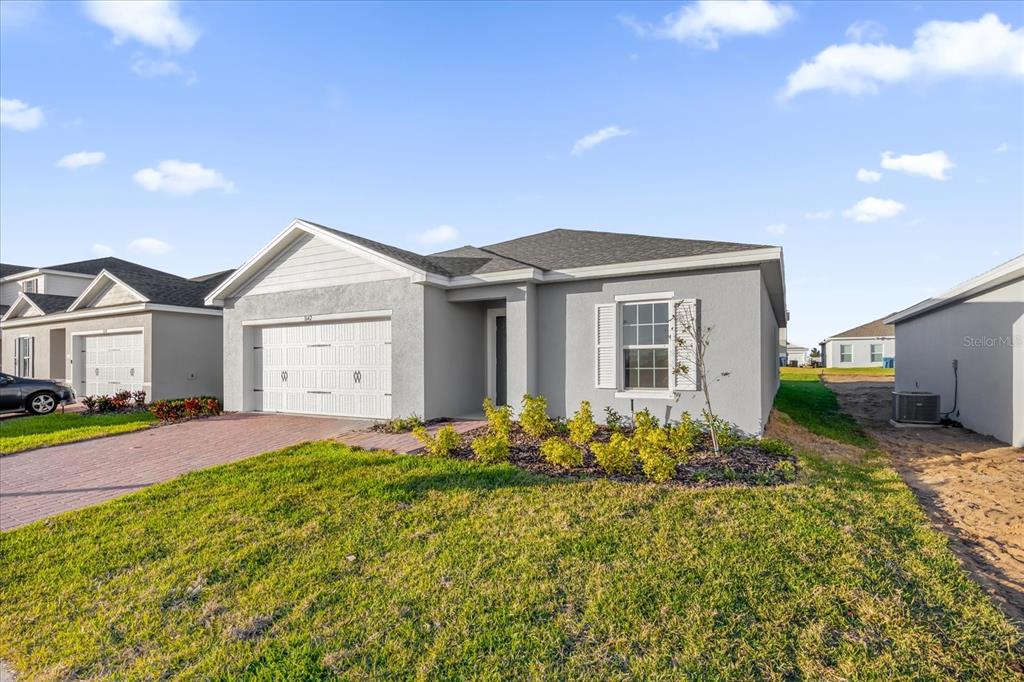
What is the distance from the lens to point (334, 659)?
2891 mm

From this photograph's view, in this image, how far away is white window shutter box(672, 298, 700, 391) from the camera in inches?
346

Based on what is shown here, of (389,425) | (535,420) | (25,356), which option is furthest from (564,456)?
(25,356)

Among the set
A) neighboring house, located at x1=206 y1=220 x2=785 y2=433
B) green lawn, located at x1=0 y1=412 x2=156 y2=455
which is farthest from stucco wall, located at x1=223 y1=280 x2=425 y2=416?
green lawn, located at x1=0 y1=412 x2=156 y2=455

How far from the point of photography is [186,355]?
15.3 metres

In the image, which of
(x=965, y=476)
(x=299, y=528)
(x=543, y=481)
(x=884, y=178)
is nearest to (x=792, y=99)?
(x=884, y=178)

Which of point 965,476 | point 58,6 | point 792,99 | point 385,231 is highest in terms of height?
point 58,6

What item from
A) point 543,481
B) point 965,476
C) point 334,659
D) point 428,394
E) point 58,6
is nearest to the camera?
point 334,659

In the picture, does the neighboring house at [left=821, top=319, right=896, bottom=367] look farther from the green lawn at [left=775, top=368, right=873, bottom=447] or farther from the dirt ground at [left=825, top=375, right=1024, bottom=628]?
the dirt ground at [left=825, top=375, right=1024, bottom=628]

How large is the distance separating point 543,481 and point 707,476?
6.94 ft

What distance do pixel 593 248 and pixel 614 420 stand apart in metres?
3.97

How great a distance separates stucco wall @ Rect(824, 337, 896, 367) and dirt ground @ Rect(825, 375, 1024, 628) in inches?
1341

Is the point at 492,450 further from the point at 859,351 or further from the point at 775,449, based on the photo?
the point at 859,351

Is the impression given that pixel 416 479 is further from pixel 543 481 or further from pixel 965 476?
pixel 965 476

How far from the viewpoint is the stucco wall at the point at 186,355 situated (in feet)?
48.1
